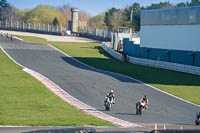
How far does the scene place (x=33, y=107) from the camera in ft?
78.3

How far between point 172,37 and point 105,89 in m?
20.9

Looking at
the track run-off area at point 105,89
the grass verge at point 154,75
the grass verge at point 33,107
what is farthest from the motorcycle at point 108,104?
the grass verge at point 154,75

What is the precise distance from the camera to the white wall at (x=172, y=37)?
150 feet

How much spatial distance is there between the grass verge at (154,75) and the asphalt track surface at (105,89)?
64.8 inches

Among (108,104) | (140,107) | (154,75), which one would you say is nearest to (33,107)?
(108,104)

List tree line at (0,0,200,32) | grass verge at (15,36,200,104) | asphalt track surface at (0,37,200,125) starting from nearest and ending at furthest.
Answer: asphalt track surface at (0,37,200,125) → grass verge at (15,36,200,104) → tree line at (0,0,200,32)

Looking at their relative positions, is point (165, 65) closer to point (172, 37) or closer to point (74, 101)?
point (172, 37)

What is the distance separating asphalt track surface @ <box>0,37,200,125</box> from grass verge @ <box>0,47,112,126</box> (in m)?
2.29

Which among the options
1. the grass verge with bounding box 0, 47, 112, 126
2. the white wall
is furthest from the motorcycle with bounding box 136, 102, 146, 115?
the white wall

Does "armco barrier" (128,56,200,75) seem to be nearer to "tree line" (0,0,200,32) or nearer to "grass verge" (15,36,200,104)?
"grass verge" (15,36,200,104)

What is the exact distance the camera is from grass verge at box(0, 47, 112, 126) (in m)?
19.3

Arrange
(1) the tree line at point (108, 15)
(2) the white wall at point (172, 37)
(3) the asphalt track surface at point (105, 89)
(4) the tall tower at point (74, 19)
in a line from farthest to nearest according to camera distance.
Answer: (4) the tall tower at point (74, 19)
(1) the tree line at point (108, 15)
(2) the white wall at point (172, 37)
(3) the asphalt track surface at point (105, 89)

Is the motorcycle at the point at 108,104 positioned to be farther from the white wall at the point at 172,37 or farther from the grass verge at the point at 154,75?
the white wall at the point at 172,37

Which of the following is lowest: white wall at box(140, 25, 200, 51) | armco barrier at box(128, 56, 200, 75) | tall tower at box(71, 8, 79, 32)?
armco barrier at box(128, 56, 200, 75)
